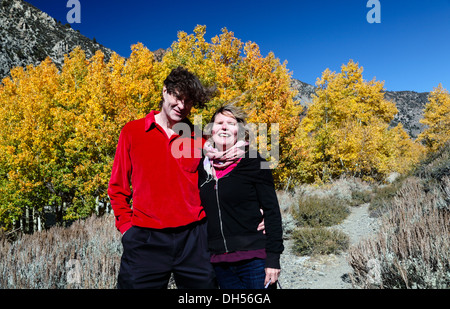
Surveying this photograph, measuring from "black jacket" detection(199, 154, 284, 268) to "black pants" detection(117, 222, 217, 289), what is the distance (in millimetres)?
149

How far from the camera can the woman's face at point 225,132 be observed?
1814mm

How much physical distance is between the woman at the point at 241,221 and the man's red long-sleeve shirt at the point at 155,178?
15cm

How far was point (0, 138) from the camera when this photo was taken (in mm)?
12352

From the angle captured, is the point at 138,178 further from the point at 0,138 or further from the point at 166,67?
the point at 0,138

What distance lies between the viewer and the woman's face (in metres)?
1.81

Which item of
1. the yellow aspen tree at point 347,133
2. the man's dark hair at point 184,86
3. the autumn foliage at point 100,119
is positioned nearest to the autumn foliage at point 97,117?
the autumn foliage at point 100,119

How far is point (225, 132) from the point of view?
1.83 metres

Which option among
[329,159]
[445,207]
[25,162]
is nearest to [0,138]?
[25,162]

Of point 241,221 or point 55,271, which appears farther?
point 55,271

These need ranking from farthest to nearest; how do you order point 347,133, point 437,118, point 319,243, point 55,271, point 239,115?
point 437,118, point 347,133, point 319,243, point 55,271, point 239,115

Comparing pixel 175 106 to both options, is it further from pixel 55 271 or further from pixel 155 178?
pixel 55 271

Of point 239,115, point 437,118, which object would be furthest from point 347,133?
point 239,115

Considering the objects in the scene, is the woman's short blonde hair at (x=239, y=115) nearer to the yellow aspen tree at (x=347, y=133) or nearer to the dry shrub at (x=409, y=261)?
the dry shrub at (x=409, y=261)

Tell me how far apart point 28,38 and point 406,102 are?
15966 centimetres
